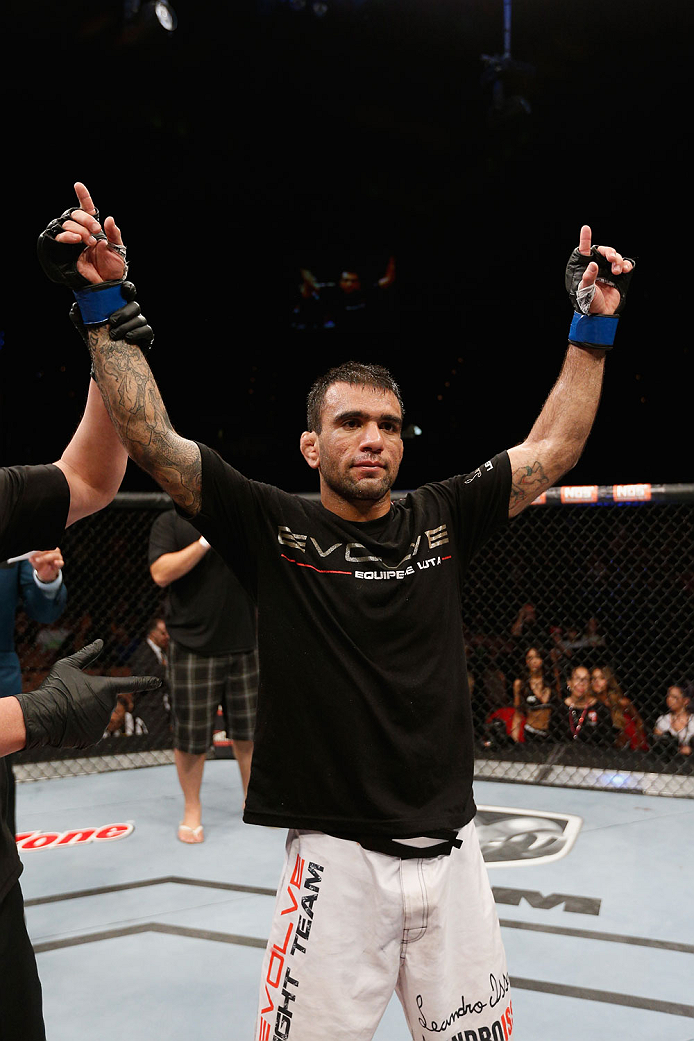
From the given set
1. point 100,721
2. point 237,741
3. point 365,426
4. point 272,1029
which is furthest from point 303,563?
point 237,741

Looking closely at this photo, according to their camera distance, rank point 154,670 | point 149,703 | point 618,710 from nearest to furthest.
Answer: point 618,710 → point 154,670 → point 149,703

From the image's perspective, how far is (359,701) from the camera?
1.39 meters

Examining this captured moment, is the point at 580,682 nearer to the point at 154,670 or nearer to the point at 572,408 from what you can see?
the point at 154,670

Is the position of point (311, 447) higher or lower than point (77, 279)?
lower

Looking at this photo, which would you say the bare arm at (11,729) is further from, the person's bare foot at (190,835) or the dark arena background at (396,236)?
the dark arena background at (396,236)

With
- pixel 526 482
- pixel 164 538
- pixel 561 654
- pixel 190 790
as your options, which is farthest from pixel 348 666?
pixel 561 654

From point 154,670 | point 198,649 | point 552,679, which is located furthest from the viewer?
point 154,670

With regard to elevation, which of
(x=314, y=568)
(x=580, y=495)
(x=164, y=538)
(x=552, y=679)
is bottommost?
(x=552, y=679)

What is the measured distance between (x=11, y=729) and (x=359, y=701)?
1.92 feet

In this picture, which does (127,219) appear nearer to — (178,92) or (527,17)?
(178,92)

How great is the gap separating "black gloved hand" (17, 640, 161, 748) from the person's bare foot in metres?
2.24

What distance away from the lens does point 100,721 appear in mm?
1403

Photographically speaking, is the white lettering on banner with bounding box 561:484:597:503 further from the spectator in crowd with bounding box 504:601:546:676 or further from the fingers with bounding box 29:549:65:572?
the fingers with bounding box 29:549:65:572

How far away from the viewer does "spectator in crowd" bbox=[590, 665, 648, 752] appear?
4.93 metres
